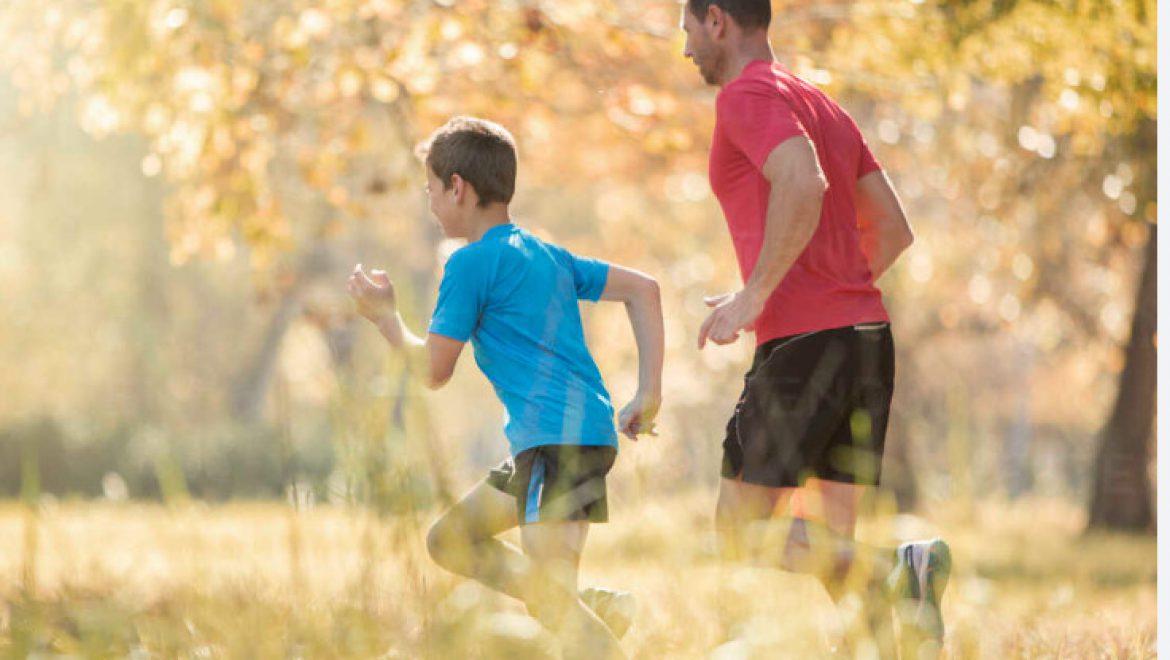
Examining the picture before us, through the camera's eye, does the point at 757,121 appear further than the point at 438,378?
Yes

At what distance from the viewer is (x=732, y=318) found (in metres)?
4.09

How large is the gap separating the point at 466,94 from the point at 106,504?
7002mm

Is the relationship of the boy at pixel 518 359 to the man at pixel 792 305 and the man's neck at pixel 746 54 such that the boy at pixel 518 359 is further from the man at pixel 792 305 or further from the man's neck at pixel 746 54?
the man's neck at pixel 746 54

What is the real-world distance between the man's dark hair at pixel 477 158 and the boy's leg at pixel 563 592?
101 centimetres

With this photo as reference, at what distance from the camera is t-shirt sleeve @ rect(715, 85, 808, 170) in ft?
13.7

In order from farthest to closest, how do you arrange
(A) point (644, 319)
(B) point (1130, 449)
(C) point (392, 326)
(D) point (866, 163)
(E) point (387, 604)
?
(B) point (1130, 449) → (D) point (866, 163) → (A) point (644, 319) → (C) point (392, 326) → (E) point (387, 604)

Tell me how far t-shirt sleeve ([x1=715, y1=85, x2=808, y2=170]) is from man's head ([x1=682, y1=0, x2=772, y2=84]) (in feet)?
0.67

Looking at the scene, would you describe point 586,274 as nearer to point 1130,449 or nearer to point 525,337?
point 525,337

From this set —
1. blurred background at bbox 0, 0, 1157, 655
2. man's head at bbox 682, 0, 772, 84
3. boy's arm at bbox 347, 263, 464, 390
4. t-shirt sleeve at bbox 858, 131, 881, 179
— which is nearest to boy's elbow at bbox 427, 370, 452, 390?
boy's arm at bbox 347, 263, 464, 390

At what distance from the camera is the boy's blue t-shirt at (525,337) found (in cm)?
406

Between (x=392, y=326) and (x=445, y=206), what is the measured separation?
0.50m

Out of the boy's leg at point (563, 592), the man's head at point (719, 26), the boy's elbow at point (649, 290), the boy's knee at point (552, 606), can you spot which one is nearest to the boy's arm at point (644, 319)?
the boy's elbow at point (649, 290)

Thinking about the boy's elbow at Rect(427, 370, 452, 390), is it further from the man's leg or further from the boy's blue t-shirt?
the man's leg

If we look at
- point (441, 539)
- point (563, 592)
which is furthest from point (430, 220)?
point (563, 592)
